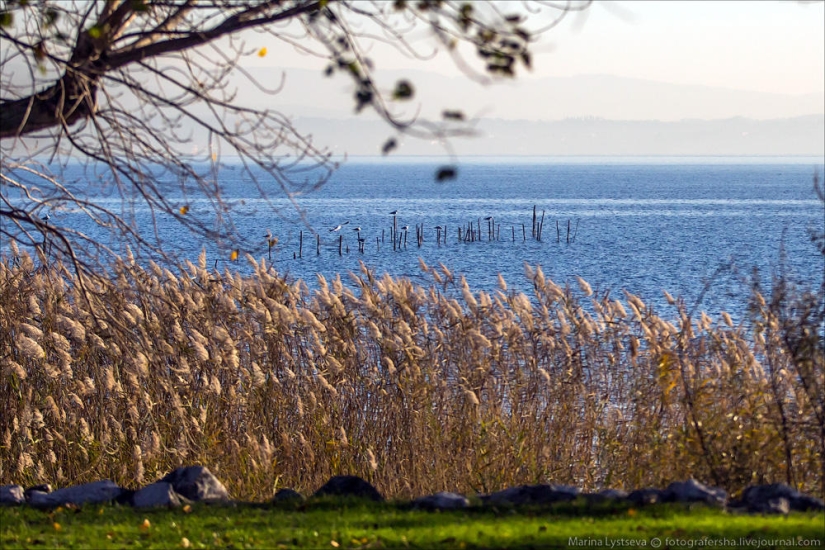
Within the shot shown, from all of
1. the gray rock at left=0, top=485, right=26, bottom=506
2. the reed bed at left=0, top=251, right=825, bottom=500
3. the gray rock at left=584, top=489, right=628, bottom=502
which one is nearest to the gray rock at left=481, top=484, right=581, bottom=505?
the gray rock at left=584, top=489, right=628, bottom=502

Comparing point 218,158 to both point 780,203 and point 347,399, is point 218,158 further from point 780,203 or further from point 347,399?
point 780,203

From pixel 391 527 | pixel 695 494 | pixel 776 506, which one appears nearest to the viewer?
pixel 391 527

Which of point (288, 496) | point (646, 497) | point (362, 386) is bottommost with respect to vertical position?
point (288, 496)

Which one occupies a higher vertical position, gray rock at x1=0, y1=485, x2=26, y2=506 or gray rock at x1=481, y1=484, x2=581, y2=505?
gray rock at x1=481, y1=484, x2=581, y2=505

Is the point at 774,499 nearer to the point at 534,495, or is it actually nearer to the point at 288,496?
the point at 534,495

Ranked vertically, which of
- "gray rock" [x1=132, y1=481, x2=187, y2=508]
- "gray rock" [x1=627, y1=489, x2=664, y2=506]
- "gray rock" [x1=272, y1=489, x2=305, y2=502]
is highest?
"gray rock" [x1=627, y1=489, x2=664, y2=506]

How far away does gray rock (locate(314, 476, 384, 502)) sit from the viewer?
286 inches

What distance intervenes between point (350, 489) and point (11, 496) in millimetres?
2580

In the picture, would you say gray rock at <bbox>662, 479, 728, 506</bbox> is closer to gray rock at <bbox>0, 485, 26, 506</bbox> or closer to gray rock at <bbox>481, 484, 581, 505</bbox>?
gray rock at <bbox>481, 484, 581, 505</bbox>

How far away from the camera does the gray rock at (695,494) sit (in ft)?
21.6

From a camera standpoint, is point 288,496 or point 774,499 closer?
point 774,499

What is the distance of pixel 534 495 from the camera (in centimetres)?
690

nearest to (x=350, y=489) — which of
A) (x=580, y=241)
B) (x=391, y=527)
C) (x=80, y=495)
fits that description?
(x=391, y=527)

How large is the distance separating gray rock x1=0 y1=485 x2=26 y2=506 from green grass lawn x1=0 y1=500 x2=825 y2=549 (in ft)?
0.76
